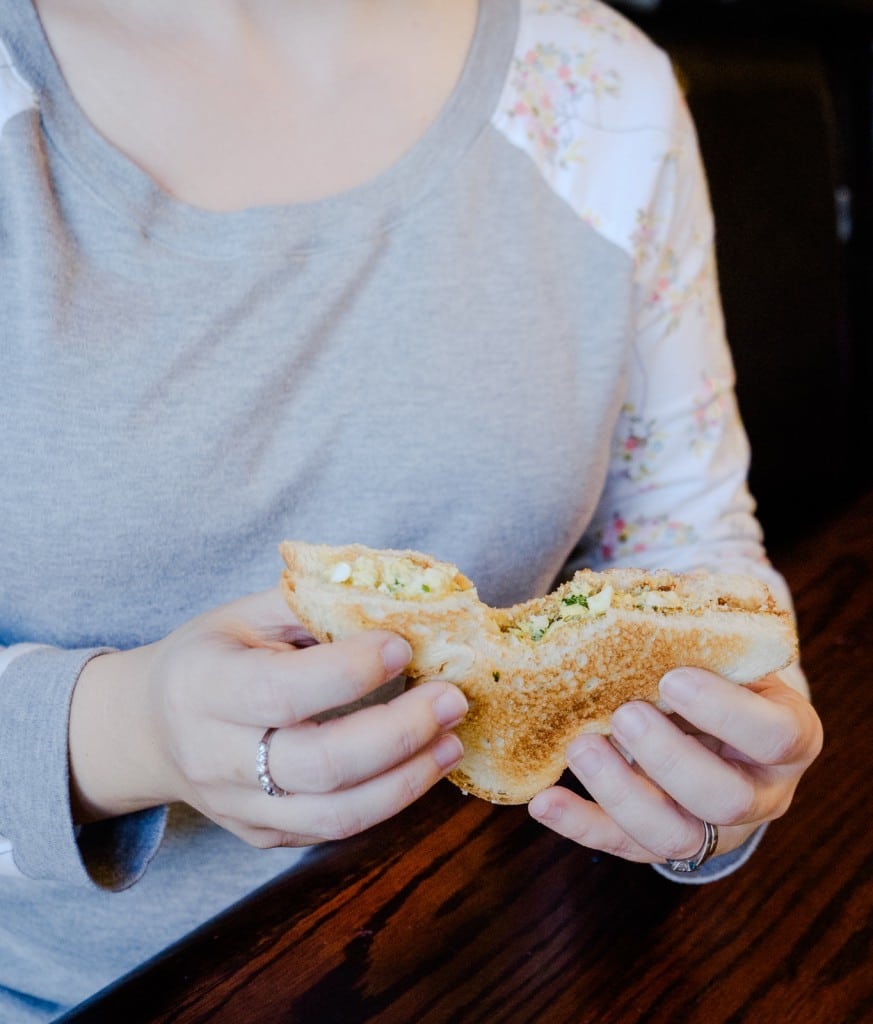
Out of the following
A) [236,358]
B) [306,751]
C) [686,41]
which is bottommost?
[306,751]

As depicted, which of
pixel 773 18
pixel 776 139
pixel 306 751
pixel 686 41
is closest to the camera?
pixel 306 751

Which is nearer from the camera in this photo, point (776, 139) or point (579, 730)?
point (579, 730)

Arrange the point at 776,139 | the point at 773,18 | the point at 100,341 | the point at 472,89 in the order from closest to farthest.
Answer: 1. the point at 100,341
2. the point at 472,89
3. the point at 776,139
4. the point at 773,18

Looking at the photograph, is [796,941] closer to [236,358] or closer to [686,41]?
[236,358]

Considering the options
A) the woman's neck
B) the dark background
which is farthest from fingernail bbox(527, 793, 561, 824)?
the dark background

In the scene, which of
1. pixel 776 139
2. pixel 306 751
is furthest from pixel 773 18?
pixel 306 751

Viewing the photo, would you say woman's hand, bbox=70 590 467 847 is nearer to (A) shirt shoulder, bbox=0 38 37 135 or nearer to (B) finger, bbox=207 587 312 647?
(B) finger, bbox=207 587 312 647

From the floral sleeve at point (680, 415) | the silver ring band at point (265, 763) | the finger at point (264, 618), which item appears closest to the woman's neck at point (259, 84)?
the floral sleeve at point (680, 415)

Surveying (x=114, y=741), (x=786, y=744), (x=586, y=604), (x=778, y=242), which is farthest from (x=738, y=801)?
(x=778, y=242)
